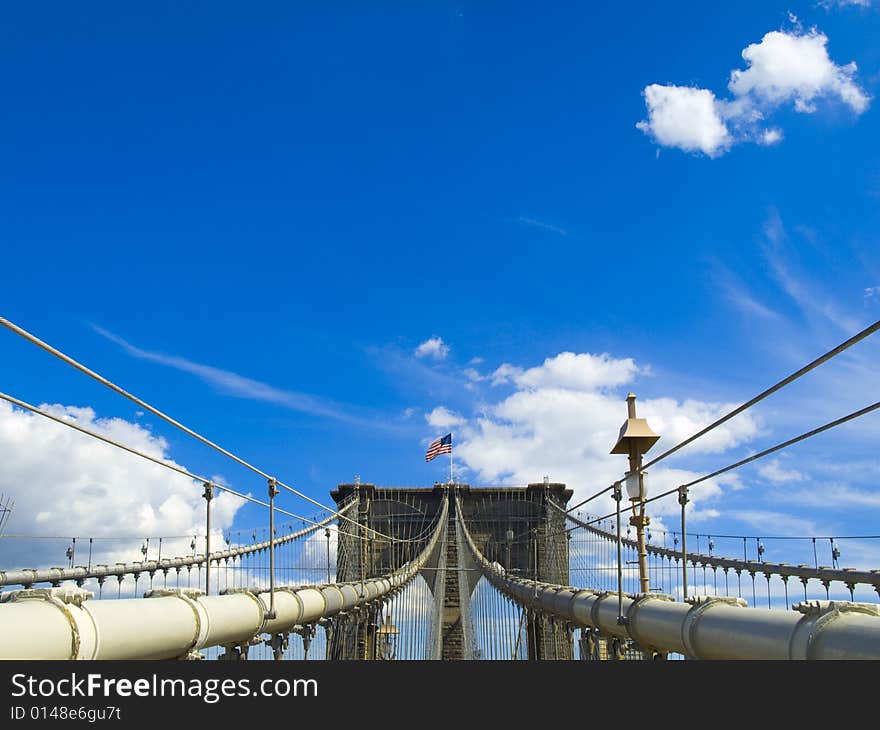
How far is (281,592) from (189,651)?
14.5 ft

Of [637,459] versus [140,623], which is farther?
[637,459]

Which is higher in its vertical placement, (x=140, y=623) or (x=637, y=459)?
(x=637, y=459)

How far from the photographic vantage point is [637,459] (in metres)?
12.8

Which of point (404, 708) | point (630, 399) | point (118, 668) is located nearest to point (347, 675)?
point (404, 708)

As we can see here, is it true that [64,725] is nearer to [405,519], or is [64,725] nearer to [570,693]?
A: [570,693]

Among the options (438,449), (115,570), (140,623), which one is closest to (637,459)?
(140,623)

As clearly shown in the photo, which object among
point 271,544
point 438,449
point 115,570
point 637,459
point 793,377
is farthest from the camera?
point 438,449

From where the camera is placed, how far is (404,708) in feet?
16.5

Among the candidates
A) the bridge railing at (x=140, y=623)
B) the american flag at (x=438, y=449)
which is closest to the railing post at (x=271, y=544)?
the bridge railing at (x=140, y=623)

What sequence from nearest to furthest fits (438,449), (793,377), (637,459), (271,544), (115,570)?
(793,377), (271,544), (637,459), (115,570), (438,449)

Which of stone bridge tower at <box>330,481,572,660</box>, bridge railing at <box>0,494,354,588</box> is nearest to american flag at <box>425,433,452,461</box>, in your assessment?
stone bridge tower at <box>330,481,572,660</box>

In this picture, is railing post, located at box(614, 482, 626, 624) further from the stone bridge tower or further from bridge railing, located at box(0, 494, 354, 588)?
the stone bridge tower

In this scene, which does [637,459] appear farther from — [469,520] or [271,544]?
[469,520]

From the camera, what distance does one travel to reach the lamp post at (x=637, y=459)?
12.0 meters
